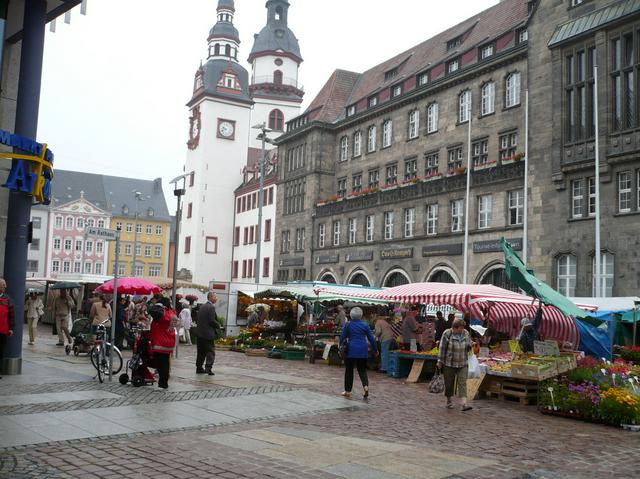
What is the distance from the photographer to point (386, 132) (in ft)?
153

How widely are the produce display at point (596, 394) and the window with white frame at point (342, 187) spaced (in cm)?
3769

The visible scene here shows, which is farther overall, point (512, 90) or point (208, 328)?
point (512, 90)

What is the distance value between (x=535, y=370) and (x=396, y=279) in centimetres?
2871

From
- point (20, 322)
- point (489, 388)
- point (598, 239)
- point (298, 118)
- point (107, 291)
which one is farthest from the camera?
point (298, 118)

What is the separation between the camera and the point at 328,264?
50312 millimetres

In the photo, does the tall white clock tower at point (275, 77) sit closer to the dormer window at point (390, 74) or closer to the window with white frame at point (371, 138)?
the dormer window at point (390, 74)

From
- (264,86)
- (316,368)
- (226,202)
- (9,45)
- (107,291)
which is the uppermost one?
(264,86)

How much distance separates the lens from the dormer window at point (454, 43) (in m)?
44.3

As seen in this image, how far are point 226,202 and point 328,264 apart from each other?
2714 centimetres

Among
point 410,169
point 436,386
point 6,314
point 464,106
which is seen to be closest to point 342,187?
point 410,169

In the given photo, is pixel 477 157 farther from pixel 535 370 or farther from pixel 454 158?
pixel 535 370

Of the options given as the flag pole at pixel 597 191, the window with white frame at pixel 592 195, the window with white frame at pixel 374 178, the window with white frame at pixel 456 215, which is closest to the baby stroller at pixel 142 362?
the flag pole at pixel 597 191

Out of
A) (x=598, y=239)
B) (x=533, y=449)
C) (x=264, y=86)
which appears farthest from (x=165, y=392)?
(x=264, y=86)

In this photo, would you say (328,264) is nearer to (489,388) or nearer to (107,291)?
(107,291)
